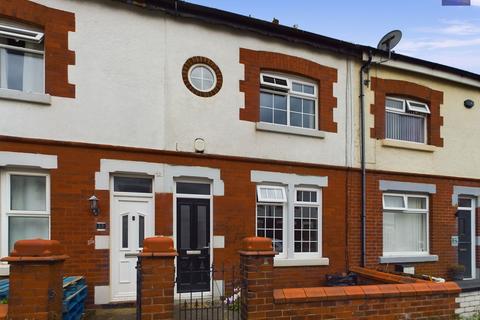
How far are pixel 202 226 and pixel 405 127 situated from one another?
6.21 m

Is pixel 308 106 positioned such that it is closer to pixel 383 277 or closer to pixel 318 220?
pixel 318 220

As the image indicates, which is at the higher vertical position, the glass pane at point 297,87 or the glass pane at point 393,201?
the glass pane at point 297,87

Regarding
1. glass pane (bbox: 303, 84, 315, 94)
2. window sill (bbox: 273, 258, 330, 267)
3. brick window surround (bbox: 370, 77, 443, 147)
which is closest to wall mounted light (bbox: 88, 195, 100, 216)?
window sill (bbox: 273, 258, 330, 267)

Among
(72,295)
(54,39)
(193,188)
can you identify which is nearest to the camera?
(72,295)

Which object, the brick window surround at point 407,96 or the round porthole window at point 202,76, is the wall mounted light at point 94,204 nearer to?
the round porthole window at point 202,76

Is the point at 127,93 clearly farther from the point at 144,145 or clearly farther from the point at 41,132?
the point at 41,132

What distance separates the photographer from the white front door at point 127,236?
8.03 metres

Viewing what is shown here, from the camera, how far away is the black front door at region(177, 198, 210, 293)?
8.67 m

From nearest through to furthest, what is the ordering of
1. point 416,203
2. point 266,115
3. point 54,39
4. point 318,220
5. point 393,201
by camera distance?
1. point 54,39
2. point 266,115
3. point 318,220
4. point 393,201
5. point 416,203

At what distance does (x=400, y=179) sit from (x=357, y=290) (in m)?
5.62

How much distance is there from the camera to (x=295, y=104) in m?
10.2

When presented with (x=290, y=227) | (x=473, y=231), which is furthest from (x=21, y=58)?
(x=473, y=231)

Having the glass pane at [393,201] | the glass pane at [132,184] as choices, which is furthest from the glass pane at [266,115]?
the glass pane at [393,201]

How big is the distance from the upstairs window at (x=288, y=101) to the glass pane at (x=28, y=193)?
4.61 metres
